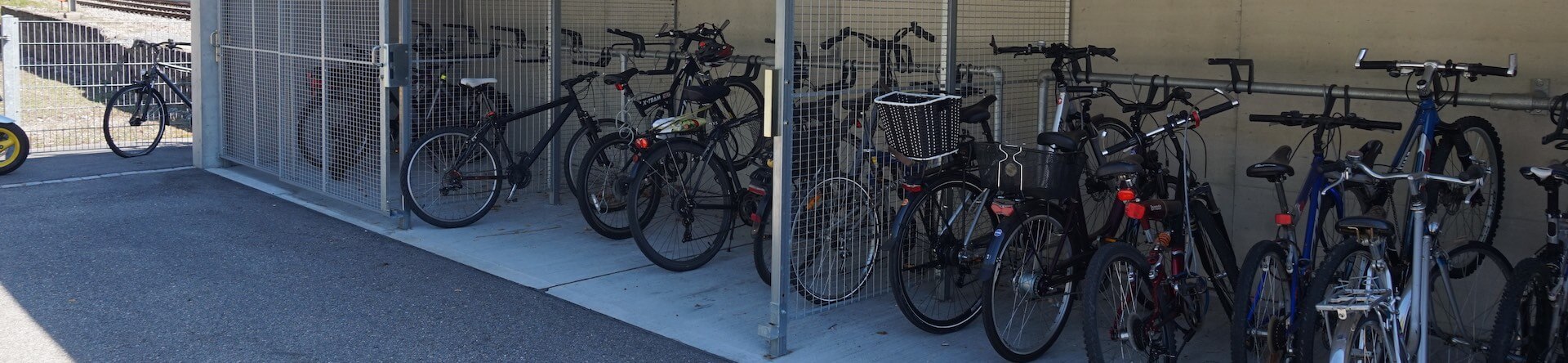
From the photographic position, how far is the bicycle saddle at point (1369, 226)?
3484 millimetres

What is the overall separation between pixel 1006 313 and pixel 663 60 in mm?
3758

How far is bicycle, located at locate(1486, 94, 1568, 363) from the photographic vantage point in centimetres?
370

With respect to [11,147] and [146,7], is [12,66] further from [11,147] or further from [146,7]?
[146,7]

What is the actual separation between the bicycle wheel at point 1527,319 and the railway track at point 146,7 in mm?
19499

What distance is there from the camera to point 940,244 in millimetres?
4891

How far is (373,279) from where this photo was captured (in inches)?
228

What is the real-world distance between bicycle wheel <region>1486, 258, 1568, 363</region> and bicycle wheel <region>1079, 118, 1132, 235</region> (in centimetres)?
132

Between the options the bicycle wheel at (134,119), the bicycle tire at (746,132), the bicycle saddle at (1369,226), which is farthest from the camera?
the bicycle wheel at (134,119)

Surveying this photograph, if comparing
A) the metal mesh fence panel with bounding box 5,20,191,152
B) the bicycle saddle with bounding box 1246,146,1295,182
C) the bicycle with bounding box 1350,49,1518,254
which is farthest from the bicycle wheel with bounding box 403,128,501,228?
the bicycle with bounding box 1350,49,1518,254

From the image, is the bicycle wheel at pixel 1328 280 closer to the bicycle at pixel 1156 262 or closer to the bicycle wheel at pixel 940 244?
the bicycle at pixel 1156 262

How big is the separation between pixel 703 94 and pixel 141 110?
579 centimetres

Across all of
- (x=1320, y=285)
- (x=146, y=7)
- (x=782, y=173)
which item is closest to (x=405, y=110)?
(x=782, y=173)

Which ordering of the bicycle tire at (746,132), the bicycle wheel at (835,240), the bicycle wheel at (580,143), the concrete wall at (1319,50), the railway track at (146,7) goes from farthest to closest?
the railway track at (146,7)
the bicycle wheel at (580,143)
the bicycle tire at (746,132)
the bicycle wheel at (835,240)
the concrete wall at (1319,50)

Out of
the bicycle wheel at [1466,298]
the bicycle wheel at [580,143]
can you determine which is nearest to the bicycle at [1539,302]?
the bicycle wheel at [1466,298]
